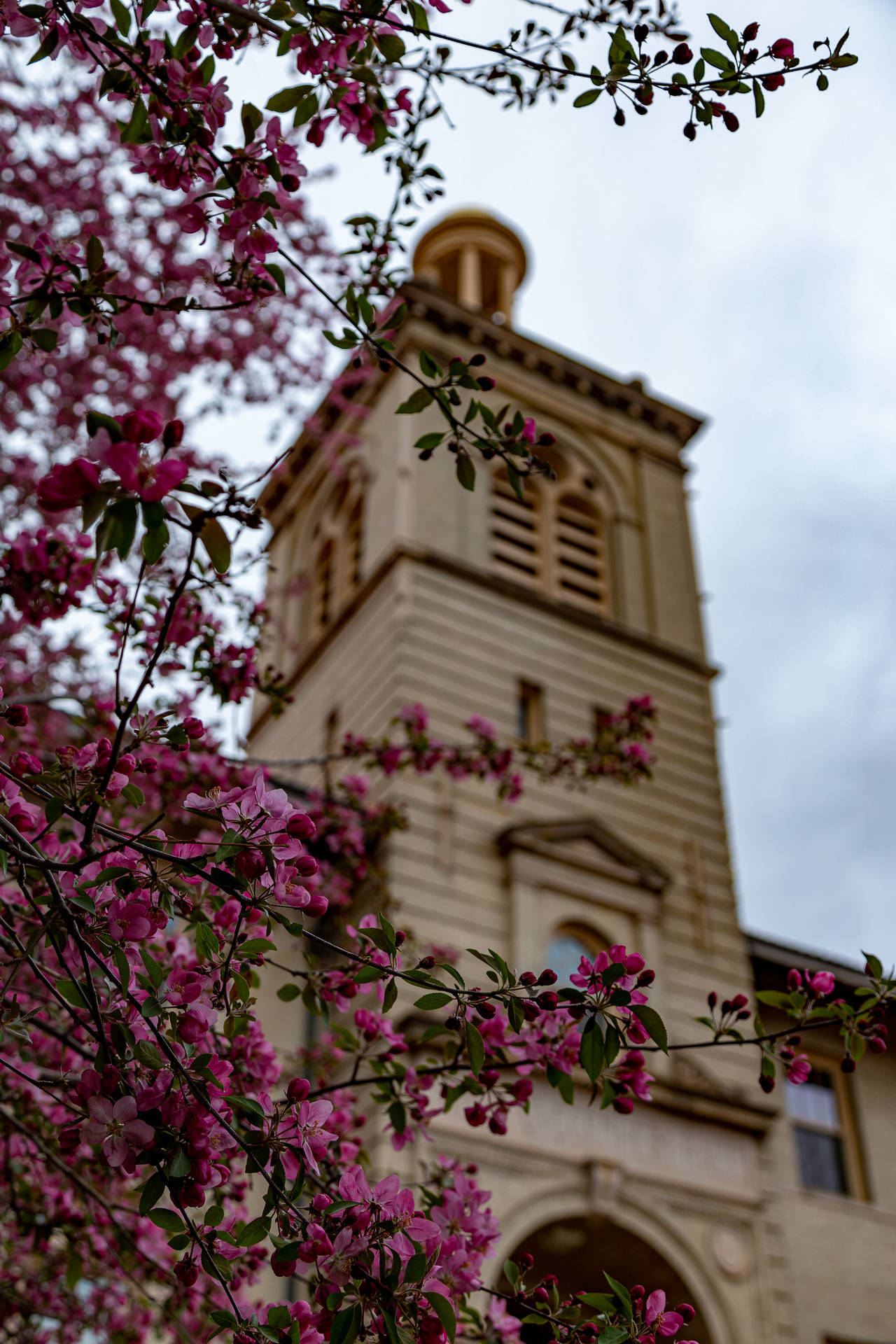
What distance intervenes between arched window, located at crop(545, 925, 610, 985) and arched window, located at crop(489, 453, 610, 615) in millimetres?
4911

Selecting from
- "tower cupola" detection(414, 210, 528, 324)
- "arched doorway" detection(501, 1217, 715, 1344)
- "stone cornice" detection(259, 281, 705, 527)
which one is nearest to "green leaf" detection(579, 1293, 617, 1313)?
"arched doorway" detection(501, 1217, 715, 1344)

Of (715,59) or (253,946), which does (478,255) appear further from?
(253,946)

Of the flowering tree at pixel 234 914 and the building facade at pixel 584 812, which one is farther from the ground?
the building facade at pixel 584 812

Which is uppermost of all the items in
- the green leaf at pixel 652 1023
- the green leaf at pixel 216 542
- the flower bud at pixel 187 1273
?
the green leaf at pixel 216 542

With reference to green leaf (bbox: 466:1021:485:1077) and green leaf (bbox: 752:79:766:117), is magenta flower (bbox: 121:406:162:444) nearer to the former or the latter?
green leaf (bbox: 466:1021:485:1077)

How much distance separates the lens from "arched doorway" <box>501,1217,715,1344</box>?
1229 cm

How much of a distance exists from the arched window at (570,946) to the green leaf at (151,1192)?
453 inches

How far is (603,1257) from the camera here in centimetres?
1302

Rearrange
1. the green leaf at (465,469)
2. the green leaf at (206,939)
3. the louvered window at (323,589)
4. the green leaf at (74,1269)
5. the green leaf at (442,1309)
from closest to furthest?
the green leaf at (442,1309) → the green leaf at (206,939) → the green leaf at (465,469) → the green leaf at (74,1269) → the louvered window at (323,589)

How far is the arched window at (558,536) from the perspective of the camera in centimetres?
1789

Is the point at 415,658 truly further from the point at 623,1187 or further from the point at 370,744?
the point at 370,744

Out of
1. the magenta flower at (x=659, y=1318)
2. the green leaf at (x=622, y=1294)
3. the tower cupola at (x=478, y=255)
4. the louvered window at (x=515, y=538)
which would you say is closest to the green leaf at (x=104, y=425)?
the green leaf at (x=622, y=1294)

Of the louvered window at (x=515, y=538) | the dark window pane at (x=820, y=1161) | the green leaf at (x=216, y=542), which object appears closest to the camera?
the green leaf at (x=216, y=542)

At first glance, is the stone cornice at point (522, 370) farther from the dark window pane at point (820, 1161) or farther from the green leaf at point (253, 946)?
the green leaf at point (253, 946)
